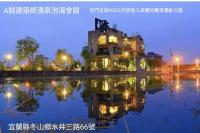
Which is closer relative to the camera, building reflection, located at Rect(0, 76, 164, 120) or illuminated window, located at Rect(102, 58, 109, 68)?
building reflection, located at Rect(0, 76, 164, 120)

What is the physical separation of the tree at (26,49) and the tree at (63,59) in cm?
828

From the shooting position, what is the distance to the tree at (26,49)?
40959 mm

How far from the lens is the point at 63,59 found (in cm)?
5175

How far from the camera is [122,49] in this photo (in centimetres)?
6234

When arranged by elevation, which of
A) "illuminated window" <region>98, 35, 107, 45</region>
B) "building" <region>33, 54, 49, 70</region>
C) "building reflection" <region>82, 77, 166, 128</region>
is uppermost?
"illuminated window" <region>98, 35, 107, 45</region>

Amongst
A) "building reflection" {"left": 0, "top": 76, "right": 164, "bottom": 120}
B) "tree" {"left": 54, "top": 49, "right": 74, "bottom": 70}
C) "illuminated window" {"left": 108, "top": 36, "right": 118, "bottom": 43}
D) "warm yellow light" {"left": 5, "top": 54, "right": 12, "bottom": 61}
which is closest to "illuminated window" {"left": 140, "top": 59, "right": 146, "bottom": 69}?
"illuminated window" {"left": 108, "top": 36, "right": 118, "bottom": 43}

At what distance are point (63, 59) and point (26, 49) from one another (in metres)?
10.6

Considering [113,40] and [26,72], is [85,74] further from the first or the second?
[113,40]

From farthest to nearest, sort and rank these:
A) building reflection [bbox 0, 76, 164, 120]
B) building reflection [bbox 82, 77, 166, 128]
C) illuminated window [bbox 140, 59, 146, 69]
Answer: illuminated window [bbox 140, 59, 146, 69] → building reflection [bbox 0, 76, 164, 120] → building reflection [bbox 82, 77, 166, 128]

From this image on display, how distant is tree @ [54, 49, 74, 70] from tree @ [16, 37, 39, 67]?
8.28 meters

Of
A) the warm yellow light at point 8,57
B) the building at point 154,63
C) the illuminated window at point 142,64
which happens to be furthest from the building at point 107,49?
the warm yellow light at point 8,57

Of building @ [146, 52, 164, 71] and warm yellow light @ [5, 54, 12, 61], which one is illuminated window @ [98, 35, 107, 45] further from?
warm yellow light @ [5, 54, 12, 61]

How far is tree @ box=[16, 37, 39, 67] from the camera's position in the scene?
40959mm

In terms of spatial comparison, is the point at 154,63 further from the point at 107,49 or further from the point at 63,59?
the point at 63,59
